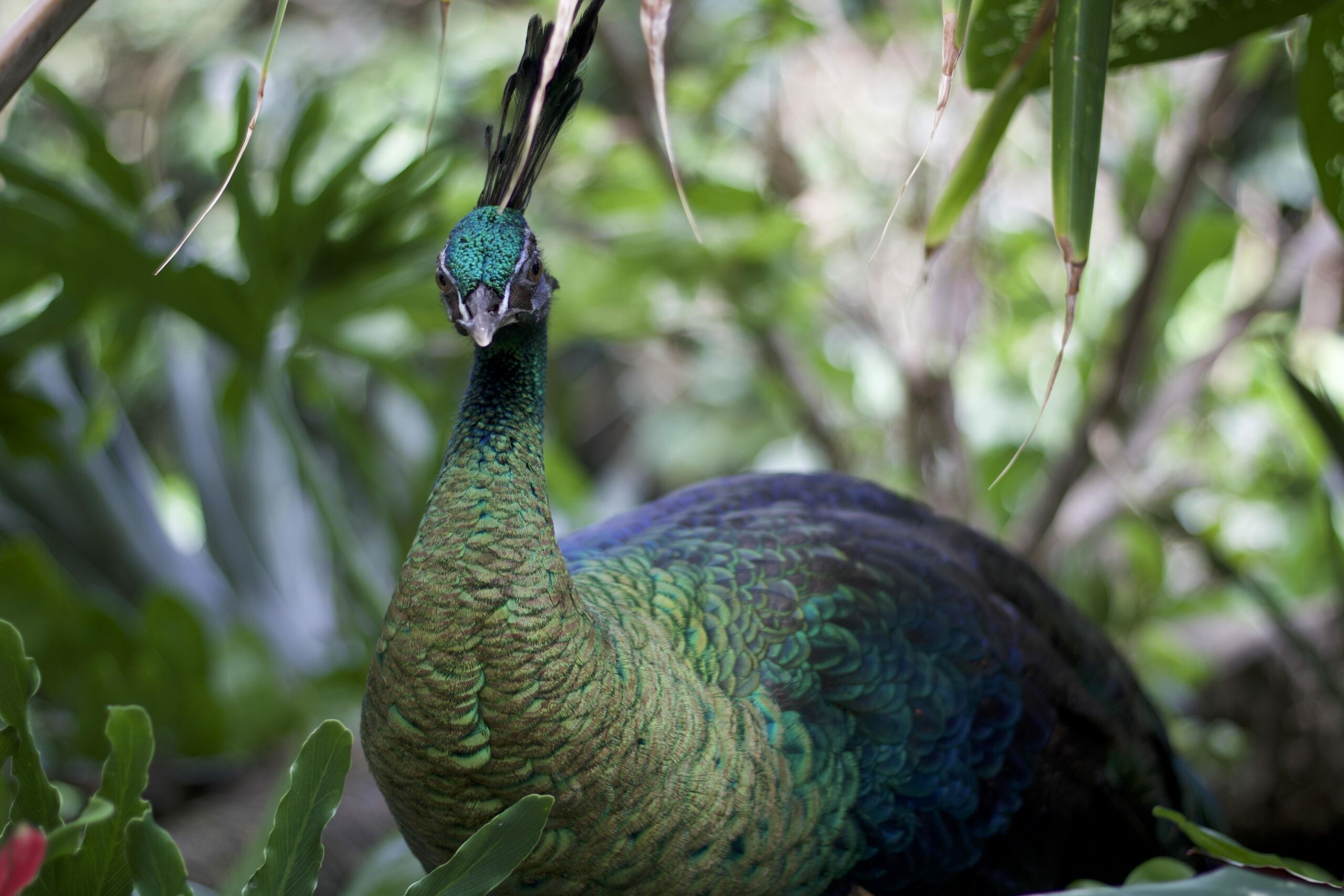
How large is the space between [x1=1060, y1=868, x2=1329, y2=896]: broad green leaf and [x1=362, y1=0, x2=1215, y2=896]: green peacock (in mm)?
298

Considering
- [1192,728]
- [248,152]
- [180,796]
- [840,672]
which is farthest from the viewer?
[1192,728]

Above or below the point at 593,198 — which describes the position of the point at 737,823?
below

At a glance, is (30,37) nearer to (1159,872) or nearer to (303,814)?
(303,814)

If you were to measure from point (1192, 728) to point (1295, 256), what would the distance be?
110 cm

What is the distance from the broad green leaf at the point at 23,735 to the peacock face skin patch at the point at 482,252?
0.46 meters

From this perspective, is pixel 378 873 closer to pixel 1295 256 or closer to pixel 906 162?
pixel 906 162

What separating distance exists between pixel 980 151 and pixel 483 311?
571mm

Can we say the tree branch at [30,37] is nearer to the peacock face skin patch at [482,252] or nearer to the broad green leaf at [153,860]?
the peacock face skin patch at [482,252]

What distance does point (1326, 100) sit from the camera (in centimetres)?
123

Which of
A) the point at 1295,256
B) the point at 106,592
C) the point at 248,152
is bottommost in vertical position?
the point at 1295,256

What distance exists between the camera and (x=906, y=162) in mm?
2500

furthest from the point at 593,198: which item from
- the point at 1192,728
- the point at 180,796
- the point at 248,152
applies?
the point at 1192,728

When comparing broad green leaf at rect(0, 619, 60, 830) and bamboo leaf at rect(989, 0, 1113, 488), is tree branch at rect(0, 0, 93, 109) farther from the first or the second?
bamboo leaf at rect(989, 0, 1113, 488)

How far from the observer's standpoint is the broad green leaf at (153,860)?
847 mm
